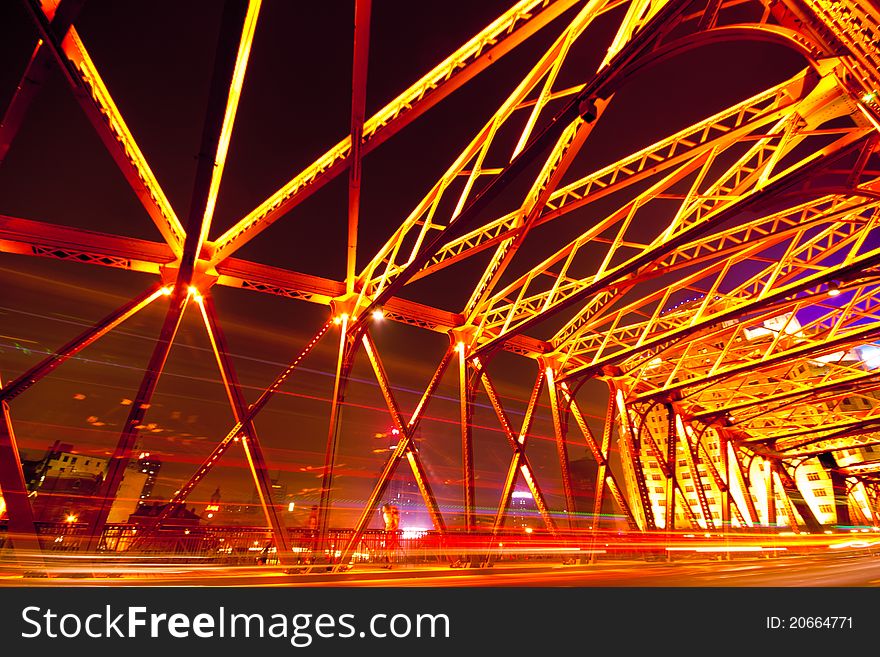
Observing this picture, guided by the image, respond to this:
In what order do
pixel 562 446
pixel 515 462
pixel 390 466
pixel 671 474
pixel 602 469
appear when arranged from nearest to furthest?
pixel 390 466, pixel 515 462, pixel 562 446, pixel 602 469, pixel 671 474

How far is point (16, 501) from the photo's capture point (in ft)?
21.7

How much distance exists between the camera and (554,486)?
17.9 meters

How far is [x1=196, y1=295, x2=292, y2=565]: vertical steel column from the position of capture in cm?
929

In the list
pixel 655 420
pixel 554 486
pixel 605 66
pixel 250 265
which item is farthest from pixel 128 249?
pixel 655 420

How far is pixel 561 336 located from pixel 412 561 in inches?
410

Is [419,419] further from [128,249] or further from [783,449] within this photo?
[783,449]

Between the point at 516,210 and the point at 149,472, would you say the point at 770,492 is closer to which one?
the point at 516,210

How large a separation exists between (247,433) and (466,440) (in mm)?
6154

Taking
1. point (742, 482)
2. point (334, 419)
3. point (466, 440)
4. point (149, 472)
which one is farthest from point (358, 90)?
point (149, 472)

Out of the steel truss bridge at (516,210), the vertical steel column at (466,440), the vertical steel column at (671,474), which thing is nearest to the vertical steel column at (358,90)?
the steel truss bridge at (516,210)

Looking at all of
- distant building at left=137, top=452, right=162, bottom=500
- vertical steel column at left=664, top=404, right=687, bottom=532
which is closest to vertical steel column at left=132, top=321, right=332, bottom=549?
vertical steel column at left=664, top=404, right=687, bottom=532

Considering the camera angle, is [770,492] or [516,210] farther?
[770,492]

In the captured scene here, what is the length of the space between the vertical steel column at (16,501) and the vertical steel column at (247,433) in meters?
3.52

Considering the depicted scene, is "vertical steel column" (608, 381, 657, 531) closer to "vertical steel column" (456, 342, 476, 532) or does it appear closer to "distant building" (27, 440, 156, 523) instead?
"vertical steel column" (456, 342, 476, 532)
